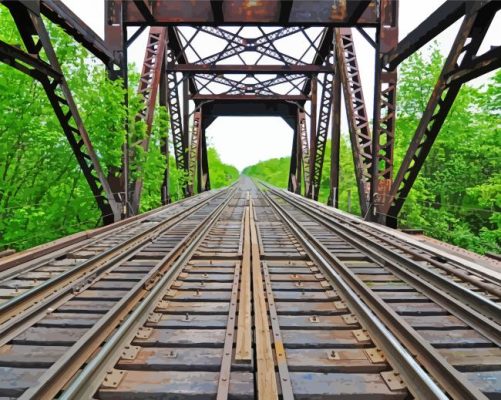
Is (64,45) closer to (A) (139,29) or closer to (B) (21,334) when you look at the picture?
(A) (139,29)

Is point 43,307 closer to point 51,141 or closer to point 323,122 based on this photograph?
point 51,141

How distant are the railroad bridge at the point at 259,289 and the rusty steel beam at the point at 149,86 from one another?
219mm

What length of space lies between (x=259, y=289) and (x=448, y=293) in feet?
7.29

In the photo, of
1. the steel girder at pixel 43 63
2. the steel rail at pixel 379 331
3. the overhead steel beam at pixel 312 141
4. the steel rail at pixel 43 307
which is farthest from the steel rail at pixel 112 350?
the overhead steel beam at pixel 312 141

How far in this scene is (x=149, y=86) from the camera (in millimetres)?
11742

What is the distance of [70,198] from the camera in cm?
1130

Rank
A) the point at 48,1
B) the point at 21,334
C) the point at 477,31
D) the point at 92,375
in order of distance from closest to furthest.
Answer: the point at 92,375 < the point at 21,334 < the point at 477,31 < the point at 48,1

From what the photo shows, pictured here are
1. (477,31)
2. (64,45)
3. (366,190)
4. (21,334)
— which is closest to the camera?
(21,334)

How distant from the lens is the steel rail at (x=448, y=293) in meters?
3.52

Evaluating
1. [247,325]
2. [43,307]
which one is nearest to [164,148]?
[43,307]

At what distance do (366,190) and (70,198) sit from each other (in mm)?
8554

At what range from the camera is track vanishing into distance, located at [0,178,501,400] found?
8.47ft

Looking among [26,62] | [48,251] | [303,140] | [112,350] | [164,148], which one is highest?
[303,140]

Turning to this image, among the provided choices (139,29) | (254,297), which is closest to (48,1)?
(139,29)
